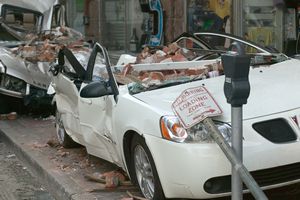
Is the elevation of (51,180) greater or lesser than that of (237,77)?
lesser

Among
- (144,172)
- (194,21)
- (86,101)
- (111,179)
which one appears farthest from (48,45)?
(144,172)

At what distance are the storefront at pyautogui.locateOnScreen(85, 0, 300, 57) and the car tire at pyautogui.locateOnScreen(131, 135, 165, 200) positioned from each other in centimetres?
581

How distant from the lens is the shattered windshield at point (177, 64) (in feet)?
17.1

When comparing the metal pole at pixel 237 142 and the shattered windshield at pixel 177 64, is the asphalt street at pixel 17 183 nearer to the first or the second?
the shattered windshield at pixel 177 64

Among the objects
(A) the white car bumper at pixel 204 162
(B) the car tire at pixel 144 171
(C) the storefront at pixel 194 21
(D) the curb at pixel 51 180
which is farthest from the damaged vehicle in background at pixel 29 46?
(A) the white car bumper at pixel 204 162

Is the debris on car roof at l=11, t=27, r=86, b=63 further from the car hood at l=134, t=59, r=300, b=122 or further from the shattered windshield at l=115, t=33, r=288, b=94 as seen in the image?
the car hood at l=134, t=59, r=300, b=122

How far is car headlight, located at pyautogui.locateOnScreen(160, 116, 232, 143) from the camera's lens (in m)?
4.23

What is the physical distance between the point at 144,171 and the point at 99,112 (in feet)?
3.26

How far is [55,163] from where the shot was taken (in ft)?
21.6

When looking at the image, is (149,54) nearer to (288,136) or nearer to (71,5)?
(288,136)

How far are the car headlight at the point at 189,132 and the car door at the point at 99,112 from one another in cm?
94

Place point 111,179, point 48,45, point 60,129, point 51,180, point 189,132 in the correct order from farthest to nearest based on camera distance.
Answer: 1. point 48,45
2. point 60,129
3. point 51,180
4. point 111,179
5. point 189,132

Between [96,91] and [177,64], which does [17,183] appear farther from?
[177,64]

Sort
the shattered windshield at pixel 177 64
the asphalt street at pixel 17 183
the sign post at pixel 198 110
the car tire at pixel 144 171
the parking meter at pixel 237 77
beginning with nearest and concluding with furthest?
the parking meter at pixel 237 77 < the sign post at pixel 198 110 < the car tire at pixel 144 171 < the shattered windshield at pixel 177 64 < the asphalt street at pixel 17 183
